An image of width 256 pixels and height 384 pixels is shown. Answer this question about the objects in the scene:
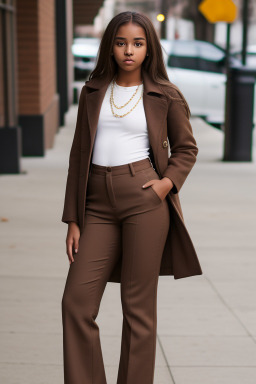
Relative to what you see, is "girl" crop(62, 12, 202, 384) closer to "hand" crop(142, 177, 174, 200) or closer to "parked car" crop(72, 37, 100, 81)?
"hand" crop(142, 177, 174, 200)

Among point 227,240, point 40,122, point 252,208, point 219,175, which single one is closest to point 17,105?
point 40,122

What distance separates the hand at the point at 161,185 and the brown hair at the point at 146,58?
0.33 metres

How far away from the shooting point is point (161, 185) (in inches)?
120

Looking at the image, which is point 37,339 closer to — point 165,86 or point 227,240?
point 165,86

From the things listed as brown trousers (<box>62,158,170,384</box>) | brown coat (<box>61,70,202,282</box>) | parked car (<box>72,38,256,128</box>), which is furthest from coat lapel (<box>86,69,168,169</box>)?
parked car (<box>72,38,256,128</box>)

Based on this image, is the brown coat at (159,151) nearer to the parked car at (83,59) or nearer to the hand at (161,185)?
the hand at (161,185)

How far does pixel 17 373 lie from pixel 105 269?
3.78ft

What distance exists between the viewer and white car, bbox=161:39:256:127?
19188 mm

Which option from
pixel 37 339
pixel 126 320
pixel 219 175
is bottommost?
pixel 219 175

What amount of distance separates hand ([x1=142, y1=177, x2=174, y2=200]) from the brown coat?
0.03 m

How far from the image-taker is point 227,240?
7188 mm

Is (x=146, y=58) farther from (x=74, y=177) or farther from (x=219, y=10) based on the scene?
(x=219, y=10)

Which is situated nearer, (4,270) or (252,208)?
(4,270)

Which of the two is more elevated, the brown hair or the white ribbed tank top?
the brown hair
